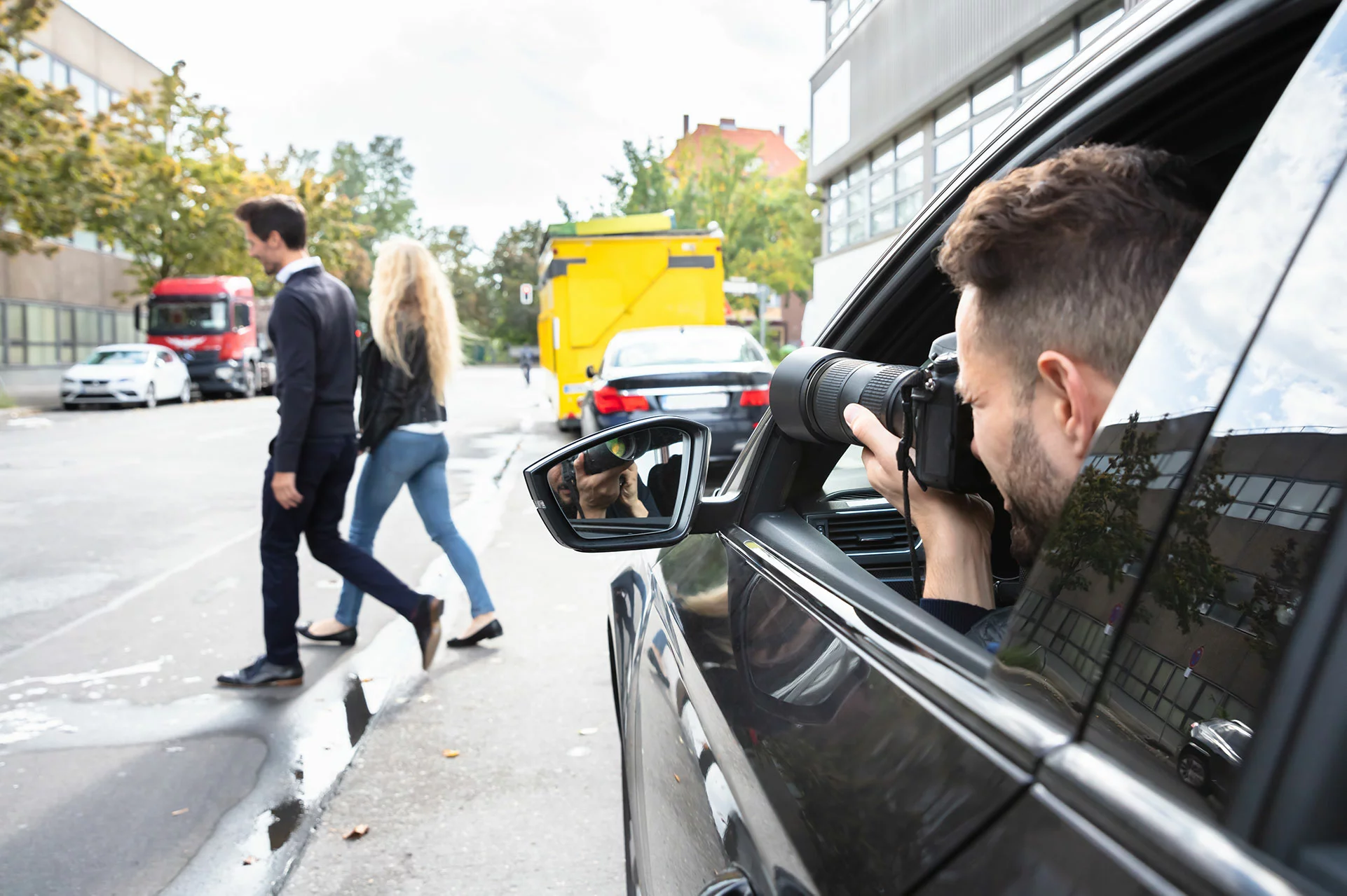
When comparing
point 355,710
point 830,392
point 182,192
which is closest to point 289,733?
point 355,710

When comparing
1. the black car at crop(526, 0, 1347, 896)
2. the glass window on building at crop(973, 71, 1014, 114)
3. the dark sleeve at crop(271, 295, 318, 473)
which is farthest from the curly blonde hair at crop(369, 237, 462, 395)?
the glass window on building at crop(973, 71, 1014, 114)

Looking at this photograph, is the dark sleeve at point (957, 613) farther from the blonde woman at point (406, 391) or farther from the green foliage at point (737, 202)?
the green foliage at point (737, 202)

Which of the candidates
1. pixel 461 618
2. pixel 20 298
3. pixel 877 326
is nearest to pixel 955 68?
pixel 461 618

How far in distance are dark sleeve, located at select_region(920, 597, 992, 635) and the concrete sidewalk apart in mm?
2022

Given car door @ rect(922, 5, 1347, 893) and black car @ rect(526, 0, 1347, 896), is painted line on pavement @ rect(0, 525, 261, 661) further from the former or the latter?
car door @ rect(922, 5, 1347, 893)

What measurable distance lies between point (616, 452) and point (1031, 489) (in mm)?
857

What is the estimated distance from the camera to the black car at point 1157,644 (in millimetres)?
639

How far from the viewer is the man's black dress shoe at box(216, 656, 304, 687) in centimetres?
465

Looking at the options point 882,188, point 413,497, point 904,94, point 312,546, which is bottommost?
point 312,546

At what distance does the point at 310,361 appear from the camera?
4.43 meters

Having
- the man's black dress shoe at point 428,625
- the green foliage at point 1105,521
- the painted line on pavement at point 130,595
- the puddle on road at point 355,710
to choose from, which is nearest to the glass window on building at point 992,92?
the painted line on pavement at point 130,595

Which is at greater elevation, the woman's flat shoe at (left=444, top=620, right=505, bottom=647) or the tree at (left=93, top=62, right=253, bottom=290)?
the tree at (left=93, top=62, right=253, bottom=290)

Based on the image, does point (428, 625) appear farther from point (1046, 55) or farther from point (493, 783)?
point (1046, 55)

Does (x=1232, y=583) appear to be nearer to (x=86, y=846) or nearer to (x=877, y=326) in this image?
(x=877, y=326)
